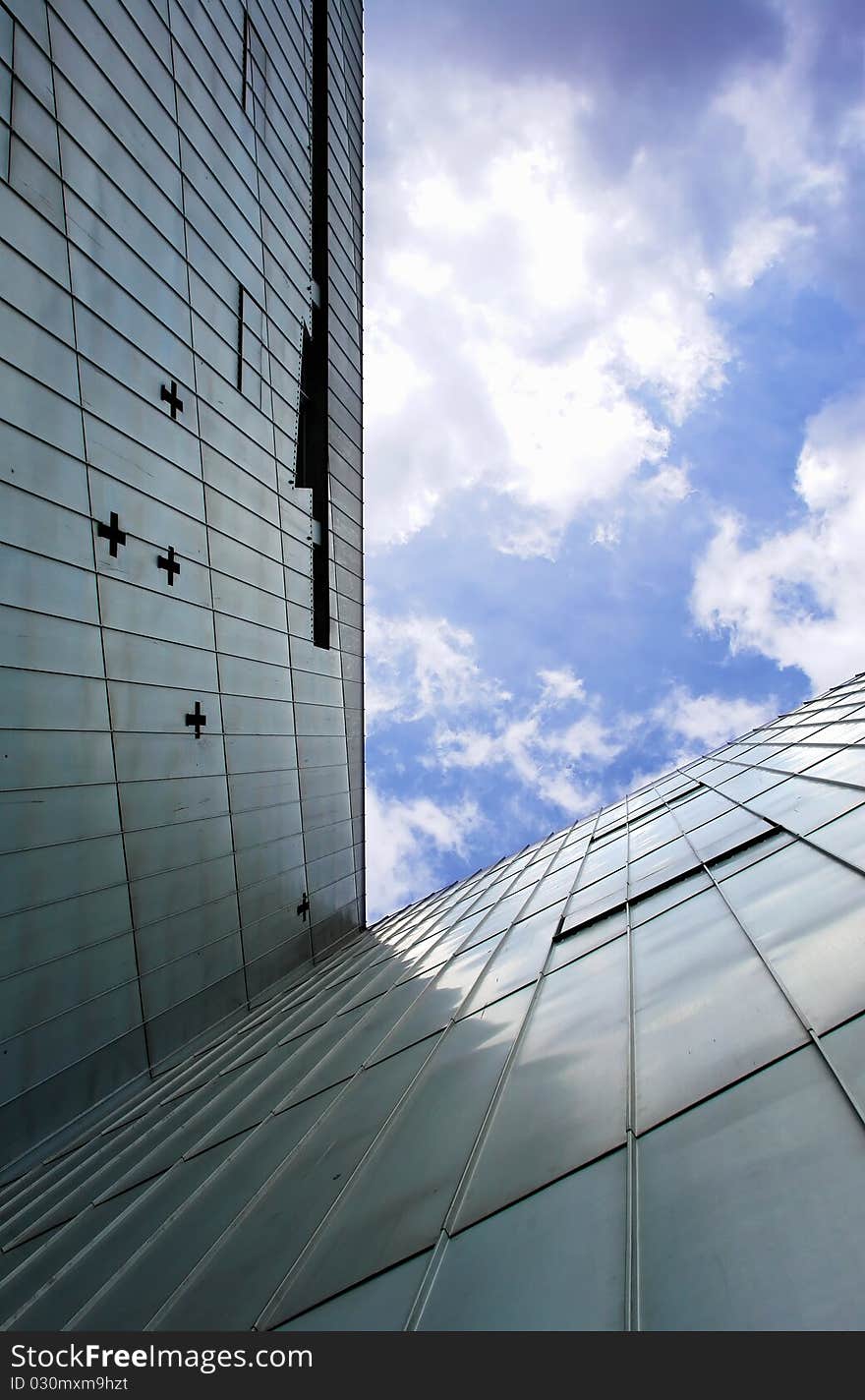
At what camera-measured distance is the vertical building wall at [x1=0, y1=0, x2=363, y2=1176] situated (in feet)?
36.2

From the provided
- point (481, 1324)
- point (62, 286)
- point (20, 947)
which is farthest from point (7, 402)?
point (481, 1324)

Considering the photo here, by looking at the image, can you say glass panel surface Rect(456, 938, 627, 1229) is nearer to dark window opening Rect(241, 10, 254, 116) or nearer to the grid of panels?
the grid of panels

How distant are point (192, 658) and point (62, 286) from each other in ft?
25.7

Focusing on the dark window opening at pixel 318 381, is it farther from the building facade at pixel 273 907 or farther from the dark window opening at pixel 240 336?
the dark window opening at pixel 240 336

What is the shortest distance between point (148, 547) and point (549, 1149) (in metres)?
13.9

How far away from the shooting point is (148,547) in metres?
14.5

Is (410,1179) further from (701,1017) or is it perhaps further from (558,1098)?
(701,1017)

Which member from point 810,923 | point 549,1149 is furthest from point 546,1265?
point 810,923

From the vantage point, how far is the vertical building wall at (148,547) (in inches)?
435

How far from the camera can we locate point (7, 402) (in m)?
10.6

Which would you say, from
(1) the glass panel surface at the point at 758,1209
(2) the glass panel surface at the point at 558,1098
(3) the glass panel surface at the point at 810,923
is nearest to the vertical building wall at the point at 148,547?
(2) the glass panel surface at the point at 558,1098

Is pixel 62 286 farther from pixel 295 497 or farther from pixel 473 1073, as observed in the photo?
pixel 473 1073

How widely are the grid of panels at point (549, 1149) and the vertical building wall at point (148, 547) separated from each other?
3.62 metres

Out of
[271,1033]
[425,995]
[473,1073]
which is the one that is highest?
[473,1073]
